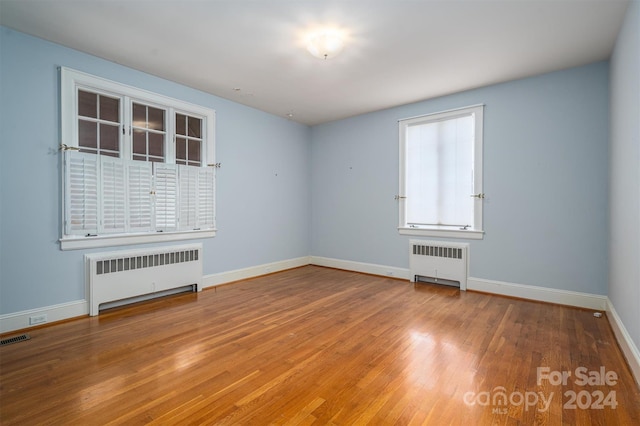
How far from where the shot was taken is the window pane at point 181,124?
4527 millimetres

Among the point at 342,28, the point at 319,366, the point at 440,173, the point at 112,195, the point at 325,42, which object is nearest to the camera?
the point at 319,366

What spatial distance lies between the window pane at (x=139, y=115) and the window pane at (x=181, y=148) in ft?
1.62

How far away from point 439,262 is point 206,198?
395 cm

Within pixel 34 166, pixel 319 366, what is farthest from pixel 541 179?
pixel 34 166

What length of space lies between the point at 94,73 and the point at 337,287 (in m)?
4.39

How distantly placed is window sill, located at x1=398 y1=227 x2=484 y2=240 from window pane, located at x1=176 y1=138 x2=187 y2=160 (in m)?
3.82

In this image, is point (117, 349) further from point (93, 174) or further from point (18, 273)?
point (93, 174)

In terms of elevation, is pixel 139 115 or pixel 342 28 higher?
pixel 342 28

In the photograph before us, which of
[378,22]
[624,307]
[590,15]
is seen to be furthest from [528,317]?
[378,22]

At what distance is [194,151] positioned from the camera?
4727 millimetres

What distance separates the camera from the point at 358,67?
12.8 ft

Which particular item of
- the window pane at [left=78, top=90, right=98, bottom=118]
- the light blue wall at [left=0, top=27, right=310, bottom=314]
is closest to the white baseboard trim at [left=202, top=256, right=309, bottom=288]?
the light blue wall at [left=0, top=27, right=310, bottom=314]

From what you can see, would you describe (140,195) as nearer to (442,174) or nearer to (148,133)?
(148,133)

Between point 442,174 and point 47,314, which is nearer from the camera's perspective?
point 47,314
